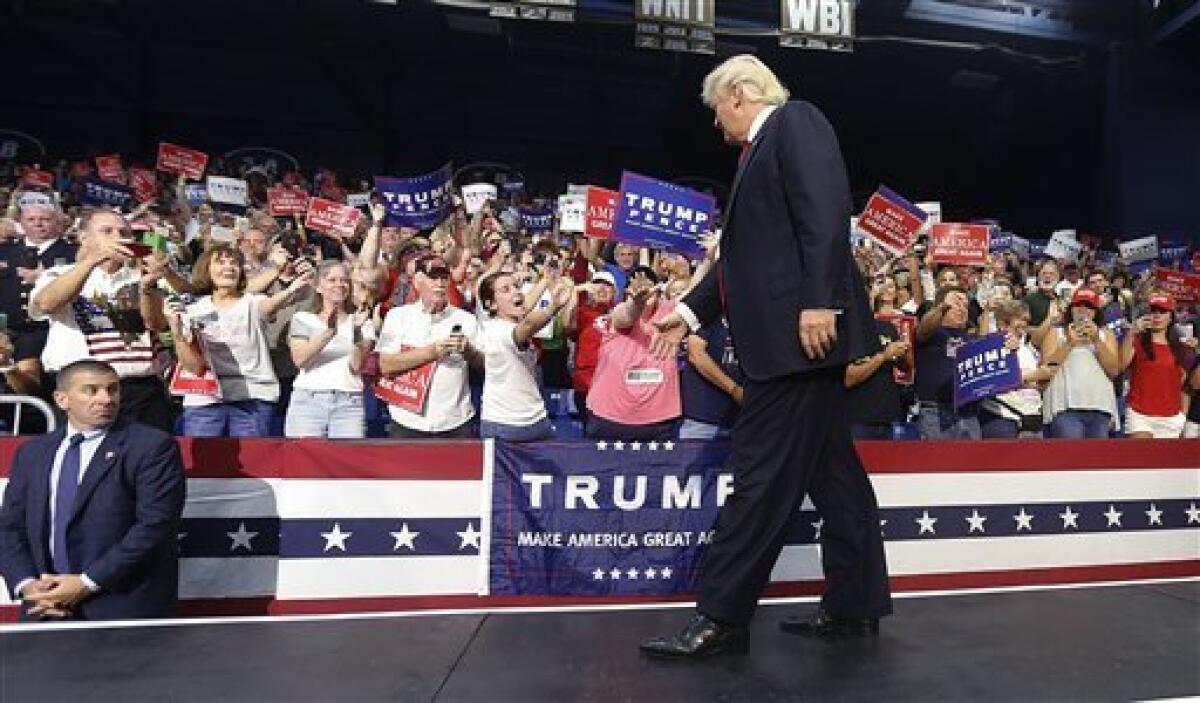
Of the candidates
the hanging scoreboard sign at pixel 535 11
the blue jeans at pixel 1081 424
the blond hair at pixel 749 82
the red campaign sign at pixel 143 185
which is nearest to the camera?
the blond hair at pixel 749 82

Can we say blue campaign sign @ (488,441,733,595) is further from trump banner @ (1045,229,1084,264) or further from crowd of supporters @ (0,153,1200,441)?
trump banner @ (1045,229,1084,264)

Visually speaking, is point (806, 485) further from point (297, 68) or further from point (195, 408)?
point (297, 68)

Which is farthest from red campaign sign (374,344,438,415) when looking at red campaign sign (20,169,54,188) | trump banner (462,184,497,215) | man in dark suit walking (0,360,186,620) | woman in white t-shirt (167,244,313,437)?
red campaign sign (20,169,54,188)

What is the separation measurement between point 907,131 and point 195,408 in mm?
A: 20070

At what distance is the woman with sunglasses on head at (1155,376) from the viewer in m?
6.98

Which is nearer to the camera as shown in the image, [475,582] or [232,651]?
[232,651]

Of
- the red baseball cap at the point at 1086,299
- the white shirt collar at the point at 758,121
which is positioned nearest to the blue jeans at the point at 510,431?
the white shirt collar at the point at 758,121

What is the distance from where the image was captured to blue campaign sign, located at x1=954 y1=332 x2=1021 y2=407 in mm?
6059

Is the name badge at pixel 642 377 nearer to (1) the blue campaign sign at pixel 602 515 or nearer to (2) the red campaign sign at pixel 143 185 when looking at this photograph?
(1) the blue campaign sign at pixel 602 515

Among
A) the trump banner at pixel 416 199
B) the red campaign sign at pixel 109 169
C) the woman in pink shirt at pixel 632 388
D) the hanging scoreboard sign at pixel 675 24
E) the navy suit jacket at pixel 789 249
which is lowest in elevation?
the woman in pink shirt at pixel 632 388

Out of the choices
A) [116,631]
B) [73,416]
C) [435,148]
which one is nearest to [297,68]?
[435,148]

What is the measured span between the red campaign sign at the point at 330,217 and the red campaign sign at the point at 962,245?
5338mm

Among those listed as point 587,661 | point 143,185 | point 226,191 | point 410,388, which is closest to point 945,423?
point 410,388

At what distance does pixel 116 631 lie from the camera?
2.82m
